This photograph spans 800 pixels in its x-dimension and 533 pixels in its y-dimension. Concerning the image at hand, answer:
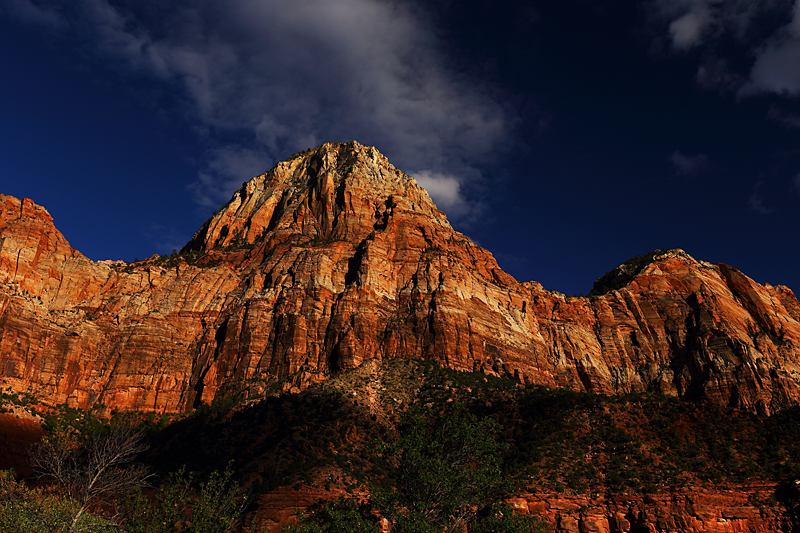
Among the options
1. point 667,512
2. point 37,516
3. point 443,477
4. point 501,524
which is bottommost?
point 37,516

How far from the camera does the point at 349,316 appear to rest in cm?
8744

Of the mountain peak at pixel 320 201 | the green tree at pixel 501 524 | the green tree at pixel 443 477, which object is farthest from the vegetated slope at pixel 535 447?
the mountain peak at pixel 320 201

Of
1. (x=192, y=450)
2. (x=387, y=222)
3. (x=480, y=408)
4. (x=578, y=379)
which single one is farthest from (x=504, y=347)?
(x=192, y=450)

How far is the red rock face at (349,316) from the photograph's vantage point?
81938mm

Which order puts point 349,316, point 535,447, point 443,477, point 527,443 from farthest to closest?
1. point 349,316
2. point 527,443
3. point 535,447
4. point 443,477

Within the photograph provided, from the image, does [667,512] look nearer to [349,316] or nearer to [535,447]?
[535,447]

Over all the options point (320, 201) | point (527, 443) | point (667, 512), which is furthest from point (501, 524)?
point (320, 201)

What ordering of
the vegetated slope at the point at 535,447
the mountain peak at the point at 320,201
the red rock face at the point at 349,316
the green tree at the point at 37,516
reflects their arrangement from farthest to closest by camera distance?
the mountain peak at the point at 320,201 < the red rock face at the point at 349,316 < the vegetated slope at the point at 535,447 < the green tree at the point at 37,516

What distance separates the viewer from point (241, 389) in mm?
78375

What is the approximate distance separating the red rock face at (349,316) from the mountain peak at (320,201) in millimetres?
609

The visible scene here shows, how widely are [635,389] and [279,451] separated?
69.7 meters

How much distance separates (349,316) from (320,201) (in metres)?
38.4

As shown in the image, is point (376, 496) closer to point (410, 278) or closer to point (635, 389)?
point (410, 278)

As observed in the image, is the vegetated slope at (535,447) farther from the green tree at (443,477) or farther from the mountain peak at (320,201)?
the mountain peak at (320,201)
